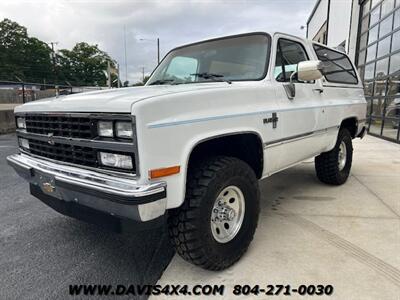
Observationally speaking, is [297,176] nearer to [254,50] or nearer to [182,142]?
[254,50]

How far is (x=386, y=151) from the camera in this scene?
7.66 meters

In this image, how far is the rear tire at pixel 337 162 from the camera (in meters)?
4.38

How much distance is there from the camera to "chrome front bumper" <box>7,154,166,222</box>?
1.83 m

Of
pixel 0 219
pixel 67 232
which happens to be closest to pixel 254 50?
pixel 67 232

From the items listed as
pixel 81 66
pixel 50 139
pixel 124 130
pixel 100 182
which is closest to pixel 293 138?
pixel 124 130

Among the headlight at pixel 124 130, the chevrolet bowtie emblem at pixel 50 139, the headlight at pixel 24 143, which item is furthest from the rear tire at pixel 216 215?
the headlight at pixel 24 143

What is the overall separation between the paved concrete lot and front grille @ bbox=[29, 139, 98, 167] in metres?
1.05

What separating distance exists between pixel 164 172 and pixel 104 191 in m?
0.38

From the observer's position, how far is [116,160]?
199 centimetres

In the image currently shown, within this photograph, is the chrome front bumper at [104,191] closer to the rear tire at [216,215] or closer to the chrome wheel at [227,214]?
the rear tire at [216,215]

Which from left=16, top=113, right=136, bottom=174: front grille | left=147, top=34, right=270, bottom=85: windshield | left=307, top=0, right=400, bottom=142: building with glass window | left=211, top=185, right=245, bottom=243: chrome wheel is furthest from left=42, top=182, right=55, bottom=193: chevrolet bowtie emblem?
left=307, top=0, right=400, bottom=142: building with glass window

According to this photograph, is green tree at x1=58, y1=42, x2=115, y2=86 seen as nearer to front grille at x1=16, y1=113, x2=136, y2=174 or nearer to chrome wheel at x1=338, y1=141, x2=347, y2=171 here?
chrome wheel at x1=338, y1=141, x2=347, y2=171

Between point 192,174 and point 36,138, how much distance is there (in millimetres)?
1399

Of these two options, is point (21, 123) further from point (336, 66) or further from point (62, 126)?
point (336, 66)
